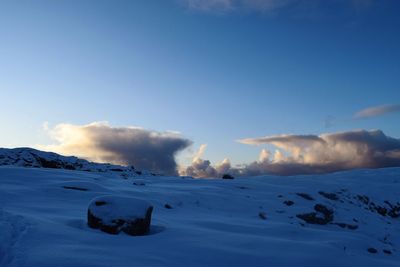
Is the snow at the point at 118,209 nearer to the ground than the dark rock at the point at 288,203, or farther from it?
farther from it

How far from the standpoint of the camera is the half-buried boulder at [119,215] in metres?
7.93

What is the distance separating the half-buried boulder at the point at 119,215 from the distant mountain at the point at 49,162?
20.7 m

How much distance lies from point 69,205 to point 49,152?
25.9 meters

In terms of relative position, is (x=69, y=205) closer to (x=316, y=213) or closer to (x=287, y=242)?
(x=287, y=242)

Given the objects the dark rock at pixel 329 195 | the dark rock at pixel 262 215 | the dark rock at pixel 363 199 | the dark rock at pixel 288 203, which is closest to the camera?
the dark rock at pixel 262 215

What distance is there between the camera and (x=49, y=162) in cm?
3142

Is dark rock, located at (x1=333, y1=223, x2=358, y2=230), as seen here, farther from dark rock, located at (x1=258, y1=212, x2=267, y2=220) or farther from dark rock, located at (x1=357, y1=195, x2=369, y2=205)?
dark rock, located at (x1=357, y1=195, x2=369, y2=205)

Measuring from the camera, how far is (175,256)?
6219 mm

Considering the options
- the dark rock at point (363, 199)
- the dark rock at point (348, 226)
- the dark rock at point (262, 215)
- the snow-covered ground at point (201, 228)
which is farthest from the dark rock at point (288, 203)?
the dark rock at point (363, 199)

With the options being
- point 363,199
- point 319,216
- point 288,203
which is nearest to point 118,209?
point 288,203

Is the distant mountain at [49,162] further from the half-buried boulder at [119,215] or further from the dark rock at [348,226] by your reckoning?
the half-buried boulder at [119,215]

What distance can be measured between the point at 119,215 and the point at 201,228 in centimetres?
201

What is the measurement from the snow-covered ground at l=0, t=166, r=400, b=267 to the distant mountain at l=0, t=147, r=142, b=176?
15.2 meters

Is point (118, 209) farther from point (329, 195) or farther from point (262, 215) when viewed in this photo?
point (329, 195)
